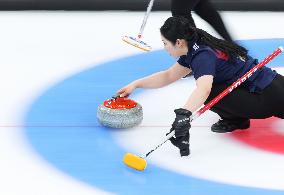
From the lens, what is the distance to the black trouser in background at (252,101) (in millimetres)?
2812

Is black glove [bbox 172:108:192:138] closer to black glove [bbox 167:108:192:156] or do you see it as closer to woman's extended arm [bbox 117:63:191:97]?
black glove [bbox 167:108:192:156]

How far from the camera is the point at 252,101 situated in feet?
9.25

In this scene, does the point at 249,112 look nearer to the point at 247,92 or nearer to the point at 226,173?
the point at 247,92

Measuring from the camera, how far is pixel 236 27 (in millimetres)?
5250

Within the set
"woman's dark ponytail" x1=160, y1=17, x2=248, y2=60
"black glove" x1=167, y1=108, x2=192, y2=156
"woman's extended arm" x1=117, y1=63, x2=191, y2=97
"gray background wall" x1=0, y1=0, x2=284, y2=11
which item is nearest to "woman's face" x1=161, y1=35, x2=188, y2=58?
"woman's dark ponytail" x1=160, y1=17, x2=248, y2=60

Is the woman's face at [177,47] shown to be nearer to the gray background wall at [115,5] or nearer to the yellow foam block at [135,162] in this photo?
the yellow foam block at [135,162]

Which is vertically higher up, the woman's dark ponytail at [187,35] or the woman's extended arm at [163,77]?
the woman's dark ponytail at [187,35]

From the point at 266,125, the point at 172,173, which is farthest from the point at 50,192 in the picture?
the point at 266,125

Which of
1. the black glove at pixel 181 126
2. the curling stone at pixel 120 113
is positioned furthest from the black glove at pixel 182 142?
the curling stone at pixel 120 113

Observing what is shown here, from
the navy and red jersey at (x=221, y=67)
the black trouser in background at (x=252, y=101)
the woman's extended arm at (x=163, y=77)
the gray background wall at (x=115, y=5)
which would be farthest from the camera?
the gray background wall at (x=115, y=5)

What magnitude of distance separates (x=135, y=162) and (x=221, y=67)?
0.62m

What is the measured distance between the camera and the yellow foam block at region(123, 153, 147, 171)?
8.16ft

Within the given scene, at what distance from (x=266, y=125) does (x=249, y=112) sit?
25 cm

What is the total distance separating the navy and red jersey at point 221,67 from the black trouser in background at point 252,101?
28 mm
